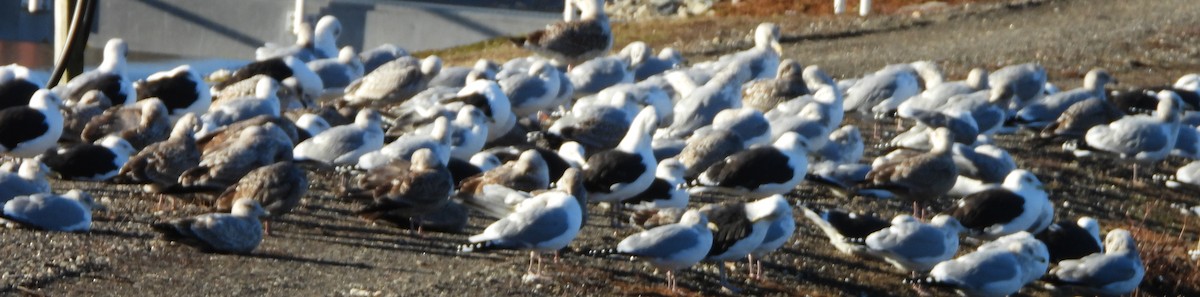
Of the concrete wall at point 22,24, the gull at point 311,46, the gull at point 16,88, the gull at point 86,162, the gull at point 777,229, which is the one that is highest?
the gull at point 777,229

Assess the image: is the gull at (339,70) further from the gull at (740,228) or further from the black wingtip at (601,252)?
the gull at (740,228)

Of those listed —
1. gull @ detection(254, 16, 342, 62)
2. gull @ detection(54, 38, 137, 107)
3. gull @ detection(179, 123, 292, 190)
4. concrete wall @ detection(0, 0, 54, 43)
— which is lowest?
concrete wall @ detection(0, 0, 54, 43)

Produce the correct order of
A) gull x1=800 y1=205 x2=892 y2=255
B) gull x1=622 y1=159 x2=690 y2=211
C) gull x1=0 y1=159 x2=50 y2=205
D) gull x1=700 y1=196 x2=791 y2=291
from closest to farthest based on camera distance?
gull x1=700 y1=196 x2=791 y2=291 → gull x1=0 y1=159 x2=50 y2=205 → gull x1=800 y1=205 x2=892 y2=255 → gull x1=622 y1=159 x2=690 y2=211

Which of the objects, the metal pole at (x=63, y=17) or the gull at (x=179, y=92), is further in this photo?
the metal pole at (x=63, y=17)

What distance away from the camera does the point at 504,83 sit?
48.6 feet

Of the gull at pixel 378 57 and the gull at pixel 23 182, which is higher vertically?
the gull at pixel 23 182

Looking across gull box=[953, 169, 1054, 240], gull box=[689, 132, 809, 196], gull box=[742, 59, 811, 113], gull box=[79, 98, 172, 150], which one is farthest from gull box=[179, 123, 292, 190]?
gull box=[742, 59, 811, 113]

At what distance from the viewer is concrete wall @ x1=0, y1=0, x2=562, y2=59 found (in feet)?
88.2

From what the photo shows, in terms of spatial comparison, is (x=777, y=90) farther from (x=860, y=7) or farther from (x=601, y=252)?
(x=860, y=7)

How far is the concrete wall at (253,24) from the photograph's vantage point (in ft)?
88.2

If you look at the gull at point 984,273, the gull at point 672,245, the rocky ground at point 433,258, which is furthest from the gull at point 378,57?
the gull at point 984,273

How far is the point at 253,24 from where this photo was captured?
27766 millimetres

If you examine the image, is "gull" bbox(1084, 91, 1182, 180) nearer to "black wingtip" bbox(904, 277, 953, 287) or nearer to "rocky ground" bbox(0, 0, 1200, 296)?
"rocky ground" bbox(0, 0, 1200, 296)

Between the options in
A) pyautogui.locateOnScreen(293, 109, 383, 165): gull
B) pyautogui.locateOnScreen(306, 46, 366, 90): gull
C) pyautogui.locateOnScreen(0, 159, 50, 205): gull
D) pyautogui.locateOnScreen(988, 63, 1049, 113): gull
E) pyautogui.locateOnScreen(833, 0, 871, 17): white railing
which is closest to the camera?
pyautogui.locateOnScreen(0, 159, 50, 205): gull
